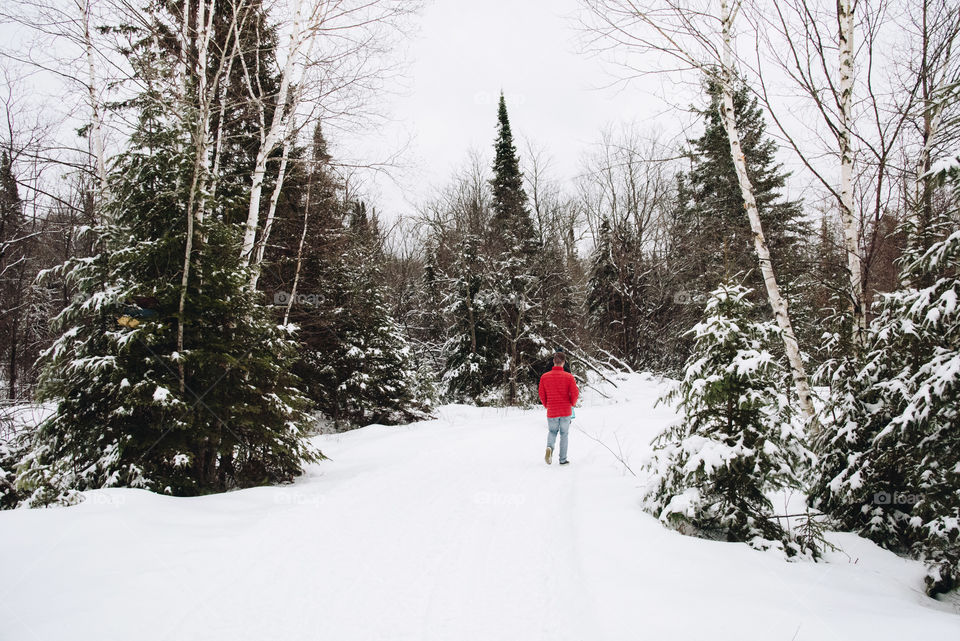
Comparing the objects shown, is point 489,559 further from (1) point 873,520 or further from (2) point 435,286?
(2) point 435,286

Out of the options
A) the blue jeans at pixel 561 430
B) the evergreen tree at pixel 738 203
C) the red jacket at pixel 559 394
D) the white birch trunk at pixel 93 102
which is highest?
the evergreen tree at pixel 738 203

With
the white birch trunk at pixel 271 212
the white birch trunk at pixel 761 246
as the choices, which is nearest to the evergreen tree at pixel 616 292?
the white birch trunk at pixel 761 246

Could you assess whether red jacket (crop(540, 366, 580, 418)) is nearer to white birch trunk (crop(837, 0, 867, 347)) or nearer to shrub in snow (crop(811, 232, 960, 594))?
shrub in snow (crop(811, 232, 960, 594))

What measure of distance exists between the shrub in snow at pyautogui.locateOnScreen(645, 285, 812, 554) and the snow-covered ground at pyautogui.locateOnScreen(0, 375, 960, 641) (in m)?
0.30

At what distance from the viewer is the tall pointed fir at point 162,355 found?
520 centimetres

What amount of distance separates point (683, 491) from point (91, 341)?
7.35 m

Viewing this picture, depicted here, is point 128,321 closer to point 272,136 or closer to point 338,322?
point 272,136

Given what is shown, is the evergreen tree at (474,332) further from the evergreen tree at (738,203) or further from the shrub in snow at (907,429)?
the shrub in snow at (907,429)

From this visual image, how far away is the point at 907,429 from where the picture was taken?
361 centimetres

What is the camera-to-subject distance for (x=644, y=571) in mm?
3658

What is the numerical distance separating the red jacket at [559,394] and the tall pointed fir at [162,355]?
13.7 ft

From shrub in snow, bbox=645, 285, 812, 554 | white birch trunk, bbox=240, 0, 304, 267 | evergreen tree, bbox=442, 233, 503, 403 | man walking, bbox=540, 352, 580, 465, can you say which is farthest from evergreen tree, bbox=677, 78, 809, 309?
white birch trunk, bbox=240, 0, 304, 267

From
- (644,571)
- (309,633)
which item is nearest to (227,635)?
(309,633)

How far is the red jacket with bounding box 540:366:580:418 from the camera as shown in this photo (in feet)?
25.3
